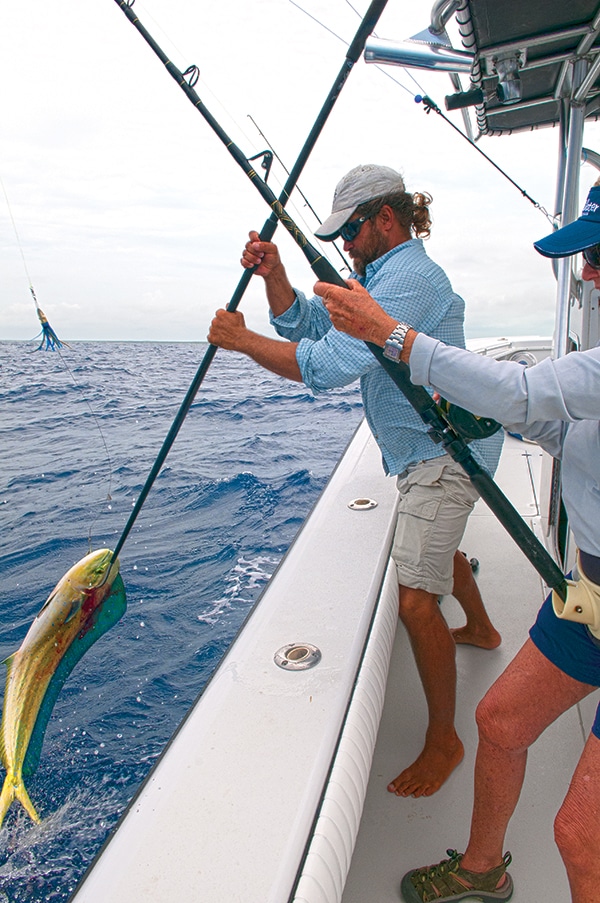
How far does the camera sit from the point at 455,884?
4.81 feet

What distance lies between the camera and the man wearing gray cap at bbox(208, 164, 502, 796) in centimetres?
175

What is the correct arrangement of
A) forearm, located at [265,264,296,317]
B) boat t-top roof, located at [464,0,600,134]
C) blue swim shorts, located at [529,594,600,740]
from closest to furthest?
1. blue swim shorts, located at [529,594,600,740]
2. boat t-top roof, located at [464,0,600,134]
3. forearm, located at [265,264,296,317]

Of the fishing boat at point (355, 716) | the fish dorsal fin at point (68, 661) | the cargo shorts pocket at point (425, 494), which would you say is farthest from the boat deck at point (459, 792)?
the fish dorsal fin at point (68, 661)

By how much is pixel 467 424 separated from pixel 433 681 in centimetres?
88

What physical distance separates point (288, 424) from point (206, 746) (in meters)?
8.46

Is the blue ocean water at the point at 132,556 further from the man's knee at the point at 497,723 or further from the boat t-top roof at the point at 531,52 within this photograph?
the boat t-top roof at the point at 531,52

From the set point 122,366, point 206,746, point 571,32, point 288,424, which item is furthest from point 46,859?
point 122,366

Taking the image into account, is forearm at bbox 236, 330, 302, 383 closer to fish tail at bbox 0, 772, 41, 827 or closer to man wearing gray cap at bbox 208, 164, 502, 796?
man wearing gray cap at bbox 208, 164, 502, 796

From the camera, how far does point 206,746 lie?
134 centimetres

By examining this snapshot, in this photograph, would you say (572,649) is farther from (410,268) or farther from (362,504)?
(362,504)

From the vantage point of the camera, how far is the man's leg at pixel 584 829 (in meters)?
1.11

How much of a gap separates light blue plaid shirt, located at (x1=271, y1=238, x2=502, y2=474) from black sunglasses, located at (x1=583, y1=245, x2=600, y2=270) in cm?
58

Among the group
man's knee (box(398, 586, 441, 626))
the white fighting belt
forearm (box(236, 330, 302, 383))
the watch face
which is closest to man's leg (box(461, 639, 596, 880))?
the white fighting belt

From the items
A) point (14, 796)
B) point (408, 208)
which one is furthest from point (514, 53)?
point (14, 796)
